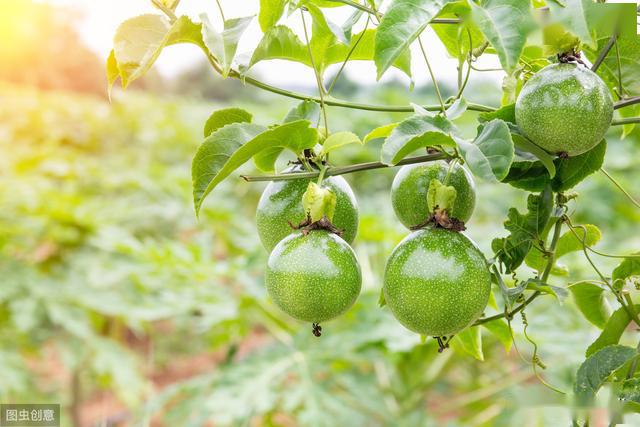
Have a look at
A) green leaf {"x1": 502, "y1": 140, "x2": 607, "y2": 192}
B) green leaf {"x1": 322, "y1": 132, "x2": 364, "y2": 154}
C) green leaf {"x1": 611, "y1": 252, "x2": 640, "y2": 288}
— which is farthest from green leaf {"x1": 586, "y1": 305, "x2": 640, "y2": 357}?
Result: green leaf {"x1": 322, "y1": 132, "x2": 364, "y2": 154}

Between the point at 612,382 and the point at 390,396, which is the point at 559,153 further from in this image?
the point at 390,396

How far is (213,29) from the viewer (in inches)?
25.2

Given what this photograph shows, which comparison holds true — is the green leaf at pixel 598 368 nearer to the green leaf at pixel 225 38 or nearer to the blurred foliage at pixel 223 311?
the blurred foliage at pixel 223 311

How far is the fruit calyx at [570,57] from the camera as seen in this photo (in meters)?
0.65

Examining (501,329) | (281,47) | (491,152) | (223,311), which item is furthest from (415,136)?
(223,311)

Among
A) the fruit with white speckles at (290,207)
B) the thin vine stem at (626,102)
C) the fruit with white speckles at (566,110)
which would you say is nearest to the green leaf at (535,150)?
the fruit with white speckles at (566,110)

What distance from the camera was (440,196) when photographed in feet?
2.18

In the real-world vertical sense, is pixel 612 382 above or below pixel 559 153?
below

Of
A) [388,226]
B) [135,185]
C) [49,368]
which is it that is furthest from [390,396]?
[49,368]

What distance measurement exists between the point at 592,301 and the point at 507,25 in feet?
1.51

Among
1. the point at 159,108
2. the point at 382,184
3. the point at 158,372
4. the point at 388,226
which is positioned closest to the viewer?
the point at 388,226

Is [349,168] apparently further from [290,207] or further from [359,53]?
[359,53]

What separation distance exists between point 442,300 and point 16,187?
2.53 m

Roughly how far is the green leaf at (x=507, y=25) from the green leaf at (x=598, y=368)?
0.37 m
